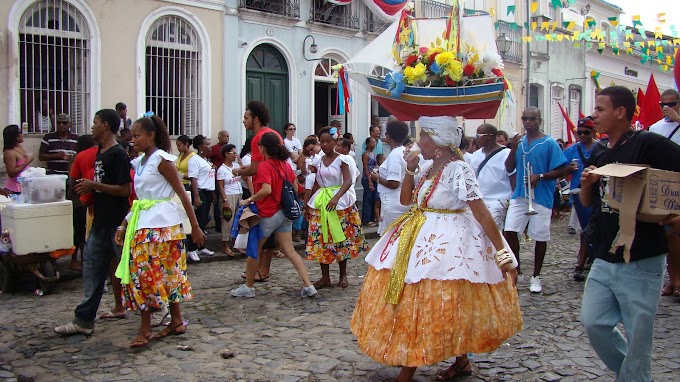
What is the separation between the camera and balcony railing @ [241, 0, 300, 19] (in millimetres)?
14453

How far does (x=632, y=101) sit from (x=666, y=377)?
7.05ft

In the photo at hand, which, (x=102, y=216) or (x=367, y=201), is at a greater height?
(x=102, y=216)

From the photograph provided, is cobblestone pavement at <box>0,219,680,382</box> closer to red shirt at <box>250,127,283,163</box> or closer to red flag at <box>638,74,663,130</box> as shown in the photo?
red shirt at <box>250,127,283,163</box>

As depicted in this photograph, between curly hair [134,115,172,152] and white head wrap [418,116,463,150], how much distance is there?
2.36 m

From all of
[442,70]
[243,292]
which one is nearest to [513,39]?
[243,292]

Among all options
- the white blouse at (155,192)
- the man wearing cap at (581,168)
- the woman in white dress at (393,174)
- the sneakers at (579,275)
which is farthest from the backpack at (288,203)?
the sneakers at (579,275)

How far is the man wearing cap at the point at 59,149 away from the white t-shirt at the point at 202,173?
213cm

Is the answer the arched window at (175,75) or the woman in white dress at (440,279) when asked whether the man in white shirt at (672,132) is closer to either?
the woman in white dress at (440,279)

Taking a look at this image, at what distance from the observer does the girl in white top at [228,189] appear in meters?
10.4

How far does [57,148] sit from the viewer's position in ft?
35.0

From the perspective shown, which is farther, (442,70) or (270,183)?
(270,183)

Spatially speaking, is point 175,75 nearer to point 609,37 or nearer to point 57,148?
point 57,148

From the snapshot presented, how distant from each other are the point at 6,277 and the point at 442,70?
216 inches

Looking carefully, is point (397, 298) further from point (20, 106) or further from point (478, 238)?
point (20, 106)
